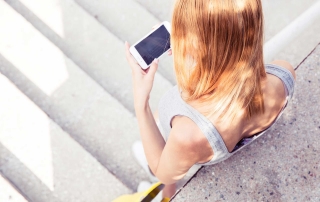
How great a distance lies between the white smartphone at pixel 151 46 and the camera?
5.75 feet

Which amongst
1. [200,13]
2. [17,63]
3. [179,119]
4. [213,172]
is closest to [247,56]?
[200,13]

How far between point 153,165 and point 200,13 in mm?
782

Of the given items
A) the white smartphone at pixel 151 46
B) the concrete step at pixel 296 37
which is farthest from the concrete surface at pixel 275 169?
the concrete step at pixel 296 37

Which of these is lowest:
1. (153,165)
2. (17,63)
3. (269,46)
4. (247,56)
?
(269,46)

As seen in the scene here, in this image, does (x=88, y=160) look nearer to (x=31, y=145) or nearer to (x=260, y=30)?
(x=31, y=145)

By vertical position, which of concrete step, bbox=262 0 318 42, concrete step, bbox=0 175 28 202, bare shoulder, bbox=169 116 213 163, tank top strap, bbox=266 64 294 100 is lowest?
concrete step, bbox=262 0 318 42

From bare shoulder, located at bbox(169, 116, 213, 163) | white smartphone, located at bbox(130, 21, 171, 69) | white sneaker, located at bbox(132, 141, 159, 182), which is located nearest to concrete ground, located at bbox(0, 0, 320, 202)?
white sneaker, located at bbox(132, 141, 159, 182)

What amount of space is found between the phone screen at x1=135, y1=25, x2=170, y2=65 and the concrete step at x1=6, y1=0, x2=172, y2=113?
1226 mm

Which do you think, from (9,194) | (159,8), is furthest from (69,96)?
(159,8)

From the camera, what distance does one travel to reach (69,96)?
2838mm

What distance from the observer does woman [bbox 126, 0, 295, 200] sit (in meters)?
1.08

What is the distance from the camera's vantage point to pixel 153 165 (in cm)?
157

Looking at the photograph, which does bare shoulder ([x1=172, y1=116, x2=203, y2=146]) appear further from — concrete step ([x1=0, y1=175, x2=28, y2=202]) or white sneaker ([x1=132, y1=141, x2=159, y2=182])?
concrete step ([x1=0, y1=175, x2=28, y2=202])

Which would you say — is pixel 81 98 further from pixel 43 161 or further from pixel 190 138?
pixel 190 138
